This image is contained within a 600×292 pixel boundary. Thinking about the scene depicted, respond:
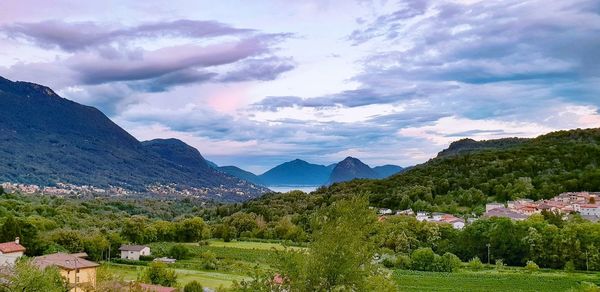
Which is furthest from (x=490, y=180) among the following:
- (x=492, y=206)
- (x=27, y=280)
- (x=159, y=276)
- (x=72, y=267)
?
(x=27, y=280)

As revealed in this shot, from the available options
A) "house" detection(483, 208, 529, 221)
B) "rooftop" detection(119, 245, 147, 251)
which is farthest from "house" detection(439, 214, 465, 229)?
"rooftop" detection(119, 245, 147, 251)

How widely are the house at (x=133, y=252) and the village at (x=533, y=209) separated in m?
30.8

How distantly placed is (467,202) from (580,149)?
3757cm

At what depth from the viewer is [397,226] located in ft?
254

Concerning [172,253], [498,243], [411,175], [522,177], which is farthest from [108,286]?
[411,175]

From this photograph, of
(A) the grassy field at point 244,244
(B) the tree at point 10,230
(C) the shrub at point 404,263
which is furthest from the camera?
(A) the grassy field at point 244,244

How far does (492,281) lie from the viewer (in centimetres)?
5359

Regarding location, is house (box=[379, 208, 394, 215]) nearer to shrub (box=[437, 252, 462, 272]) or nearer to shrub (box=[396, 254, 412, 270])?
shrub (box=[396, 254, 412, 270])

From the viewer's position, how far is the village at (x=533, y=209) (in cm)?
8425

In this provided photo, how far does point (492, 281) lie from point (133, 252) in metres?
41.2

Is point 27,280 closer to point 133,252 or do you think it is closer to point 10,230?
point 10,230

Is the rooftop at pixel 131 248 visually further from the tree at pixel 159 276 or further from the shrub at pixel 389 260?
the shrub at pixel 389 260

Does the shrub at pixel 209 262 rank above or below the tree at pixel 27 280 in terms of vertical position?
below

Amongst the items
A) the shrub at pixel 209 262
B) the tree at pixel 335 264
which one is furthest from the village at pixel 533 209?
the tree at pixel 335 264
